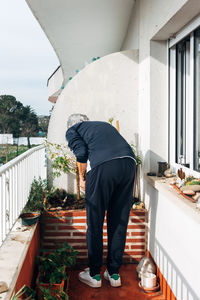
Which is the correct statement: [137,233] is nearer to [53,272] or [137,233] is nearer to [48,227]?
[48,227]

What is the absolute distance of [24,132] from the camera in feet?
168

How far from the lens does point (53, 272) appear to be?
2.78m

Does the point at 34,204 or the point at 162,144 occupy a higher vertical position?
the point at 162,144

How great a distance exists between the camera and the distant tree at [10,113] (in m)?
51.2

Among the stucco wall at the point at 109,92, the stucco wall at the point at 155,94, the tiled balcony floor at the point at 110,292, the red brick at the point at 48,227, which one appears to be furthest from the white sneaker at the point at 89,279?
the stucco wall at the point at 109,92

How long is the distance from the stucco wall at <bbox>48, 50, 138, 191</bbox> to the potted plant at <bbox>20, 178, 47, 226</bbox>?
0.95 m

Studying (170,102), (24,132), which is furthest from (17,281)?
(24,132)

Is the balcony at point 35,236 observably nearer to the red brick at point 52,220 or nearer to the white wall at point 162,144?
the red brick at point 52,220

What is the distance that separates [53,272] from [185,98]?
6.67ft

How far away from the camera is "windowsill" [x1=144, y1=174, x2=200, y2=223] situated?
2.03m

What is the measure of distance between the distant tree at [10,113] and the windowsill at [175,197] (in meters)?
50.7

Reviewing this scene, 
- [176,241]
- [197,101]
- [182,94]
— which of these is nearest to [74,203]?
[176,241]

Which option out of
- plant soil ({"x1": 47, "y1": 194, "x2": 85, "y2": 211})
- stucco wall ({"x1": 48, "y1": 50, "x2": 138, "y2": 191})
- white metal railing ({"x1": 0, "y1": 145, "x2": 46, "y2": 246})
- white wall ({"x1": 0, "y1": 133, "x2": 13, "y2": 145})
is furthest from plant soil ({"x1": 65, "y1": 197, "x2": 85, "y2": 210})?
white wall ({"x1": 0, "y1": 133, "x2": 13, "y2": 145})

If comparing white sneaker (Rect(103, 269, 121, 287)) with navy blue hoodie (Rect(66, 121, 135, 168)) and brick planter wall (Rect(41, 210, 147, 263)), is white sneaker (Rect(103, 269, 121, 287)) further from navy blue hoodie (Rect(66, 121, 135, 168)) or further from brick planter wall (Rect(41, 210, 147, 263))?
navy blue hoodie (Rect(66, 121, 135, 168))
